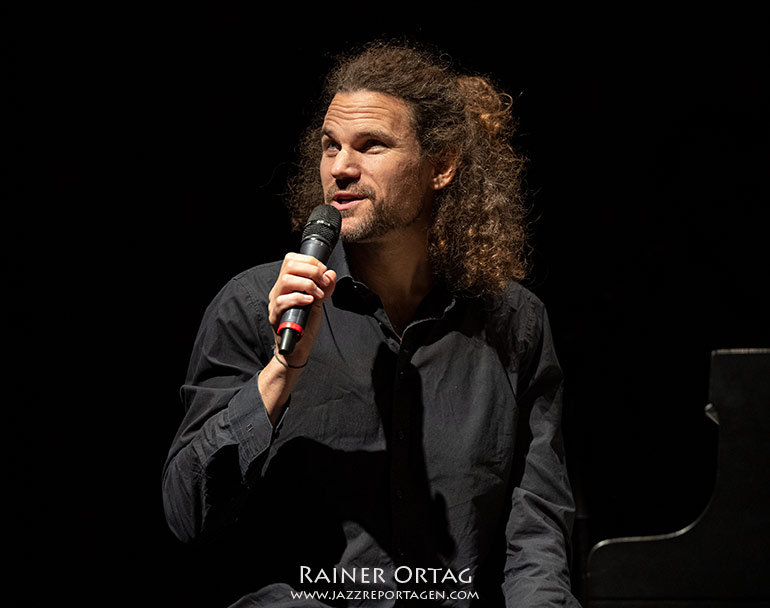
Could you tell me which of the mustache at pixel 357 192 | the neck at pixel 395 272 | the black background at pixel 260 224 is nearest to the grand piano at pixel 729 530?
the black background at pixel 260 224

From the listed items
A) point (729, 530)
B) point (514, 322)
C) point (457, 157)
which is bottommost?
point (729, 530)

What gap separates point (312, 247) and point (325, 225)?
9cm

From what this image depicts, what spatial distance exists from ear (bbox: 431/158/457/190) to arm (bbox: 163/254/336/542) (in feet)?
1.47

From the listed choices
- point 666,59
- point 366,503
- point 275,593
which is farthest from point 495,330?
point 666,59

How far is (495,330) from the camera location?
1785mm

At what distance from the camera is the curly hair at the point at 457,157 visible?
1779 mm

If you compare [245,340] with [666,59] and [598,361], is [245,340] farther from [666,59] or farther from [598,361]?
[666,59]

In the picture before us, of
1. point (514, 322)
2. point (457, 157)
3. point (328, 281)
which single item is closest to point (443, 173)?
point (457, 157)

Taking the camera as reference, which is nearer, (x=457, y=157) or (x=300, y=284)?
(x=300, y=284)

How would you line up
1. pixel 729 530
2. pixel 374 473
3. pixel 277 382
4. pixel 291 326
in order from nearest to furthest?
pixel 291 326, pixel 277 382, pixel 374 473, pixel 729 530

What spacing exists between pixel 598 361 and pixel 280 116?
41.3 inches

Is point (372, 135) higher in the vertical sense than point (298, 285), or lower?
higher

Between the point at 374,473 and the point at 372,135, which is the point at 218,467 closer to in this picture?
the point at 374,473

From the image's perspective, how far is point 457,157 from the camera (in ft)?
6.10
